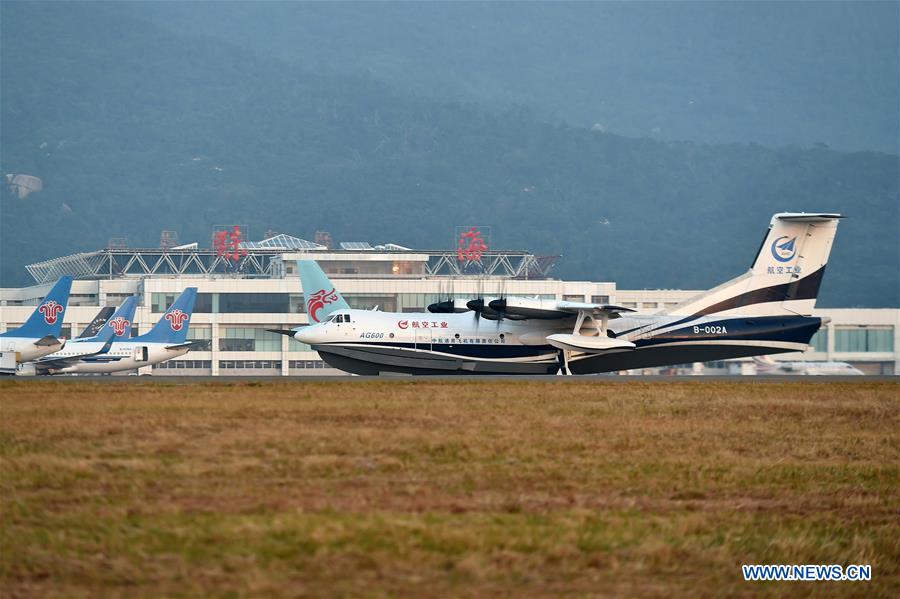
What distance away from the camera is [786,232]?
1845 inches

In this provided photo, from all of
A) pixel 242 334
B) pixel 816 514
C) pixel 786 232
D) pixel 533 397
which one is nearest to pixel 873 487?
pixel 816 514

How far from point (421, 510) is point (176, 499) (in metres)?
2.74

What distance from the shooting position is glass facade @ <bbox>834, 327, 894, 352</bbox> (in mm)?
90062

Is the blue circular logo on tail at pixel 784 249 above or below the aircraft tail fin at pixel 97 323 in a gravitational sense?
above

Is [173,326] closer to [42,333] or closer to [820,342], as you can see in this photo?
[42,333]

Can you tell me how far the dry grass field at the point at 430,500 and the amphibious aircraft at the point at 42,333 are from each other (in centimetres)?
2800

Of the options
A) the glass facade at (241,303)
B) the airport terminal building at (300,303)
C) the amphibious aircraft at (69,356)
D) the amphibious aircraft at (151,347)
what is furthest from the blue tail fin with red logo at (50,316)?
the glass facade at (241,303)

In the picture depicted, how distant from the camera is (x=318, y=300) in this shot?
56.0 m

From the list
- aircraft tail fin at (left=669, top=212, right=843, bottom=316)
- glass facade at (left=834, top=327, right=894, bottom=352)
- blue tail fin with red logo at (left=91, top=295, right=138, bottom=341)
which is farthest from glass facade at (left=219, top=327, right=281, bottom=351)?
aircraft tail fin at (left=669, top=212, right=843, bottom=316)

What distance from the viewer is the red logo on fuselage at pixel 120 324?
70.9 m

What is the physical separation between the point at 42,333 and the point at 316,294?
36.6ft

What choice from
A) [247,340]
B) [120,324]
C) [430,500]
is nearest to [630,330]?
[430,500]

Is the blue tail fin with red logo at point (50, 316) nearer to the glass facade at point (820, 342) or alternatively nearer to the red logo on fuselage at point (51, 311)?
the red logo on fuselage at point (51, 311)

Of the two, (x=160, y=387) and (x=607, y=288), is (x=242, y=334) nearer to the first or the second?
(x=607, y=288)
